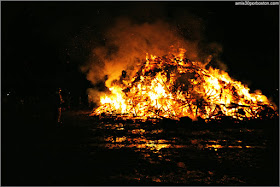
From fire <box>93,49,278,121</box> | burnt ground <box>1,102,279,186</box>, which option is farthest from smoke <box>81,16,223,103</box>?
burnt ground <box>1,102,279,186</box>

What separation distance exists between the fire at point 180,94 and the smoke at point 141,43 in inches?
15.5

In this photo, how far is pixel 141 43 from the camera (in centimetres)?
1097

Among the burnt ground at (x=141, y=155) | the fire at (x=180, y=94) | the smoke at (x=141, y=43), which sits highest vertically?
the smoke at (x=141, y=43)

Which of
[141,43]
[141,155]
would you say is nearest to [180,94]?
[141,43]

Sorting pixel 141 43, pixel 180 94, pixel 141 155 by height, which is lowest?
pixel 141 155

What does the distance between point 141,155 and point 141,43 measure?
697 centimetres

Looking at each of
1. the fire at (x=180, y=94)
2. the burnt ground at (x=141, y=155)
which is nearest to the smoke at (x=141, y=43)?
the fire at (x=180, y=94)

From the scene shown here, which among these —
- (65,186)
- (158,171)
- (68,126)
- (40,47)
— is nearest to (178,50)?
(68,126)

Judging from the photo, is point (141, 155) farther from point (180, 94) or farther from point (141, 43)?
point (141, 43)

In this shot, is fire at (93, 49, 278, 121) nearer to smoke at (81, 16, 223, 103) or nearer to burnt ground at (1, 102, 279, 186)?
smoke at (81, 16, 223, 103)

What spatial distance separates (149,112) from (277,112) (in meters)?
5.21

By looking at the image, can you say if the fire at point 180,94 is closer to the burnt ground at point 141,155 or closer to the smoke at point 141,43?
the smoke at point 141,43

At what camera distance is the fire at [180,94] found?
9.27m

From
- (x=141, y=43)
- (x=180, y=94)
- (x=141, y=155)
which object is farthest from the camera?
(x=141, y=43)
